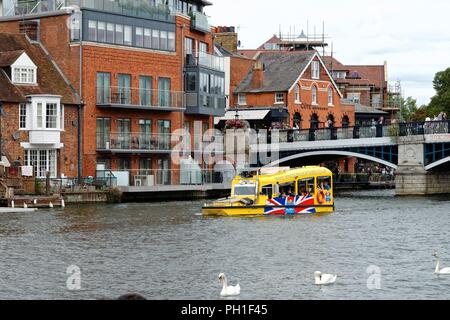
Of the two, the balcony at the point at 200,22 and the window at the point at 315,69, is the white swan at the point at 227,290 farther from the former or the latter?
the window at the point at 315,69

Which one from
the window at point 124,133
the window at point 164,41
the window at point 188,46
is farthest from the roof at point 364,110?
the window at point 124,133

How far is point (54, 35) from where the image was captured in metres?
72.3

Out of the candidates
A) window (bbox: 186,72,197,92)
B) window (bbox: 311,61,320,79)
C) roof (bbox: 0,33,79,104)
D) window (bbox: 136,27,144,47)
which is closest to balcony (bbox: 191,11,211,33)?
window (bbox: 186,72,197,92)

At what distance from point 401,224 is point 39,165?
90.2 feet

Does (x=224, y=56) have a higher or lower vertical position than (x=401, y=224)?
higher

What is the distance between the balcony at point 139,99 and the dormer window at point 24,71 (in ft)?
17.1

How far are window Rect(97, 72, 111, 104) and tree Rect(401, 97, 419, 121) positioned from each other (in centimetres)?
9122

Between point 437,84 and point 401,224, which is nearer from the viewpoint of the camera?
point 401,224

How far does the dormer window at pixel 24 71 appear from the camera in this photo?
6819cm

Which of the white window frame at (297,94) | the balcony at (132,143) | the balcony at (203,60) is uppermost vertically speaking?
the balcony at (203,60)

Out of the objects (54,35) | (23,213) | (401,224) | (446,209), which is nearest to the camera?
(401,224)

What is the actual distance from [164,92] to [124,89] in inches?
173
